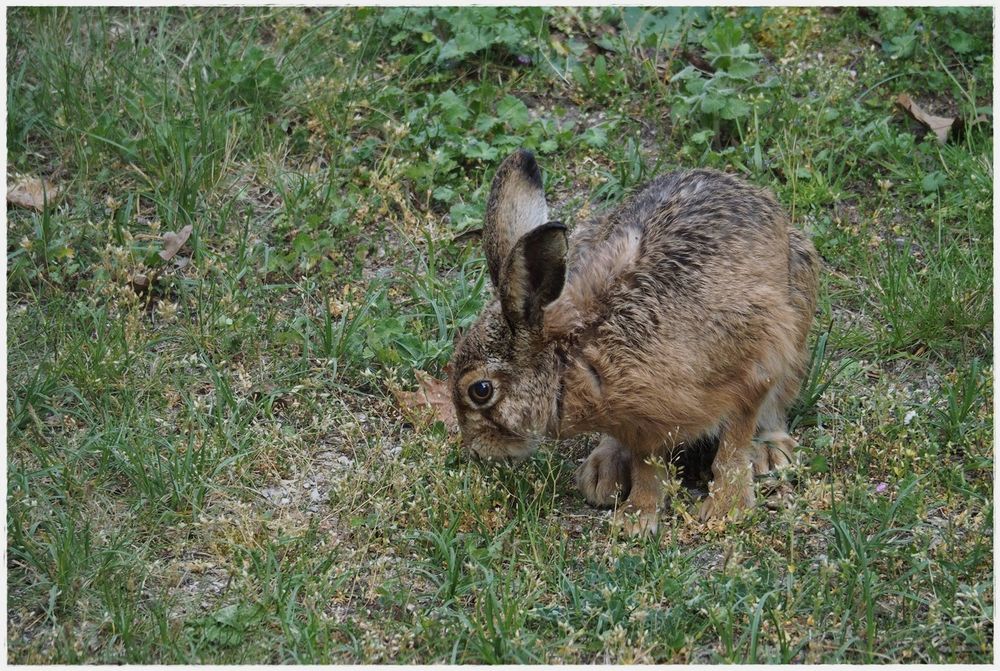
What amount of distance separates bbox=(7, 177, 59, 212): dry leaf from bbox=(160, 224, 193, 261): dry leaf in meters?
0.65

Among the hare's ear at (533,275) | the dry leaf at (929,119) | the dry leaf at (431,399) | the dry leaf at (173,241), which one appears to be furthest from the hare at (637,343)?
the dry leaf at (929,119)

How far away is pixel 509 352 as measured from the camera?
5.16m

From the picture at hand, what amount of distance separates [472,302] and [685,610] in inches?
86.2

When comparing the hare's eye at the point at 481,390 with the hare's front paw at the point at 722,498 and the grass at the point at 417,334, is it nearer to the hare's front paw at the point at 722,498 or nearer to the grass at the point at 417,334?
Result: the grass at the point at 417,334

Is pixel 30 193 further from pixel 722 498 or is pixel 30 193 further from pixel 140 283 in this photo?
pixel 722 498

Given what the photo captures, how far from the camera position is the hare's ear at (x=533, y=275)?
4.80 meters

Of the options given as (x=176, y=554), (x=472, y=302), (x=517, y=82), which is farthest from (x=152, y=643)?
(x=517, y=82)

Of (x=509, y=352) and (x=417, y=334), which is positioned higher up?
(x=509, y=352)

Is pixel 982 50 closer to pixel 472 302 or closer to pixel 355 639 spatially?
pixel 472 302

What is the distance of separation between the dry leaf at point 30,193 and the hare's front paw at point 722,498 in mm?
3683

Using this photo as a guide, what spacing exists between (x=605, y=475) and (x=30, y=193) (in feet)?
11.2

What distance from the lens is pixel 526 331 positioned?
16.8ft

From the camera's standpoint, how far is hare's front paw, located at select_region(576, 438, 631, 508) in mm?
5559

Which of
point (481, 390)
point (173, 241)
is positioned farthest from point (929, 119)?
point (173, 241)
